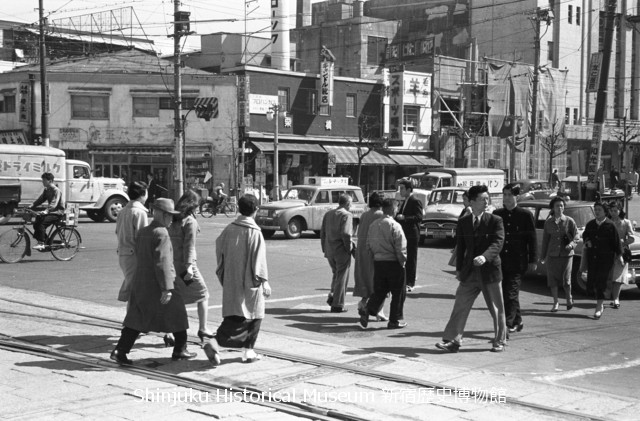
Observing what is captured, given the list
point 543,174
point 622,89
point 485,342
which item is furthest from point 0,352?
point 622,89

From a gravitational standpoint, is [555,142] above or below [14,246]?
above

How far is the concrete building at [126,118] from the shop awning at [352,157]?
7150 mm

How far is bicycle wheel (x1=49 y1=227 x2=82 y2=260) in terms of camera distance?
1707 centimetres

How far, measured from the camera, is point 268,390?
23.9 feet

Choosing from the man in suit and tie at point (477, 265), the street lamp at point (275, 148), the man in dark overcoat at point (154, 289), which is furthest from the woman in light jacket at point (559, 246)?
the street lamp at point (275, 148)

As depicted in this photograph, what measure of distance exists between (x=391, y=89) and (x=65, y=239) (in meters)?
37.8

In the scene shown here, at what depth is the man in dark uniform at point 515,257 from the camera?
34.0ft

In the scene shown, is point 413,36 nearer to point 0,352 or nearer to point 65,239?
point 65,239

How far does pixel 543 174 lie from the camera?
62562 millimetres

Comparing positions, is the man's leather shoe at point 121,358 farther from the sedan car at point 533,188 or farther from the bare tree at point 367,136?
the bare tree at point 367,136

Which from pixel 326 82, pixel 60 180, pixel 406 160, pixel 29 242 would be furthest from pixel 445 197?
pixel 406 160

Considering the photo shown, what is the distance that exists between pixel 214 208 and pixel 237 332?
27451mm

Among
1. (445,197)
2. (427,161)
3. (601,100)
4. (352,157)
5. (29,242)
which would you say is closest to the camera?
(29,242)

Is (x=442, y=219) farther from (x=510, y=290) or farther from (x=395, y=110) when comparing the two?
(x=395, y=110)
